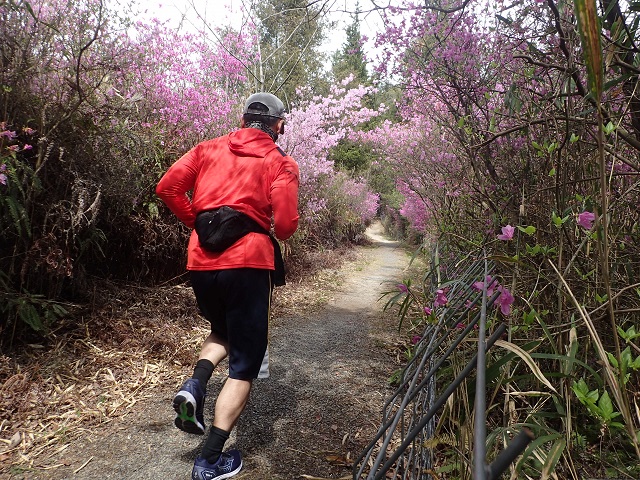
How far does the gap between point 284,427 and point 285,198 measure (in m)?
1.45

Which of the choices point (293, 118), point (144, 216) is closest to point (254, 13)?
point (293, 118)

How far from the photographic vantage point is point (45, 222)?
9.05 ft

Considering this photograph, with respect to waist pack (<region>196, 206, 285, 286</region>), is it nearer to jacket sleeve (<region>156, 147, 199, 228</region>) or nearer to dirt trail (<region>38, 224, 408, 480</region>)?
jacket sleeve (<region>156, 147, 199, 228</region>)

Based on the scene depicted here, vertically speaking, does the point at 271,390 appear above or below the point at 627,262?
below

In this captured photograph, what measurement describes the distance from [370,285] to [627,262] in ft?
18.9

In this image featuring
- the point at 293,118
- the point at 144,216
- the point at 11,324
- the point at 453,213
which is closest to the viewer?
the point at 11,324

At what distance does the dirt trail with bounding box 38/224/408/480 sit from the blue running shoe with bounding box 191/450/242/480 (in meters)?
0.06

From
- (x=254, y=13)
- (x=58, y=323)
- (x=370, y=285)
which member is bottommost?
(x=370, y=285)

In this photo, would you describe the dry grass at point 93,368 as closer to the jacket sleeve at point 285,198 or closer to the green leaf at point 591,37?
the jacket sleeve at point 285,198

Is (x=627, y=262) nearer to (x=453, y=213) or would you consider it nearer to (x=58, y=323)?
(x=453, y=213)

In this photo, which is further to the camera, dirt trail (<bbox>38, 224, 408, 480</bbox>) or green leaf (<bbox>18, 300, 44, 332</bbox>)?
green leaf (<bbox>18, 300, 44, 332</bbox>)

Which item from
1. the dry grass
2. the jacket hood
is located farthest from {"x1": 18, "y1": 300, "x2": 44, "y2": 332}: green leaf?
the jacket hood

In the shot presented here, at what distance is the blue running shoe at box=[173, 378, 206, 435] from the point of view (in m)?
1.81

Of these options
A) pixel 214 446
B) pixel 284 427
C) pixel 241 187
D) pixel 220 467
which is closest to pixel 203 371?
Result: pixel 214 446
